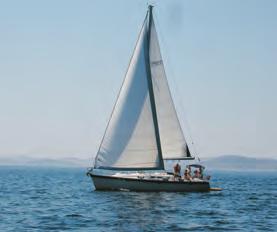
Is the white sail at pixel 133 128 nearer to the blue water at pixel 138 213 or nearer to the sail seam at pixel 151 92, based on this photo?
the sail seam at pixel 151 92

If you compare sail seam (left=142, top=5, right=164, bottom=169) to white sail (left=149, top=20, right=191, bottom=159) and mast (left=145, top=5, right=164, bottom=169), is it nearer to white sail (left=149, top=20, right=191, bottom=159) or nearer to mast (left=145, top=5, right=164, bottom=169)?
mast (left=145, top=5, right=164, bottom=169)

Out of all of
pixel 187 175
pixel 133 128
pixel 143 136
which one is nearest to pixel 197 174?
pixel 187 175

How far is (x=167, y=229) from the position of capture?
2958cm

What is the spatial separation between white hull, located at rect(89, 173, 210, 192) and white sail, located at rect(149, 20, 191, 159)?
337 cm

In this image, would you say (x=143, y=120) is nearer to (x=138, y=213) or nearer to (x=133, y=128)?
(x=133, y=128)

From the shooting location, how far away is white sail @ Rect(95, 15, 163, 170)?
50.5m

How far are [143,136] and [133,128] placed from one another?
117 cm

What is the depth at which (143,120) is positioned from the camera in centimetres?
5112

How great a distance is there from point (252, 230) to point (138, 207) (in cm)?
1030

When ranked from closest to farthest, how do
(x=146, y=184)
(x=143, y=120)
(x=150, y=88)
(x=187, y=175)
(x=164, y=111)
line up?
(x=146, y=184), (x=143, y=120), (x=187, y=175), (x=150, y=88), (x=164, y=111)

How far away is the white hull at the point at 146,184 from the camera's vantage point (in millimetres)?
48938

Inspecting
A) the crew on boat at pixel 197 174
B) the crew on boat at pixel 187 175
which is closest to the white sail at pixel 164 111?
the crew on boat at pixel 187 175

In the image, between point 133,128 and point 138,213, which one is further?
point 133,128

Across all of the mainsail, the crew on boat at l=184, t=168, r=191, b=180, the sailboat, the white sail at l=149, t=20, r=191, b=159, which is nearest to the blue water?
the sailboat
